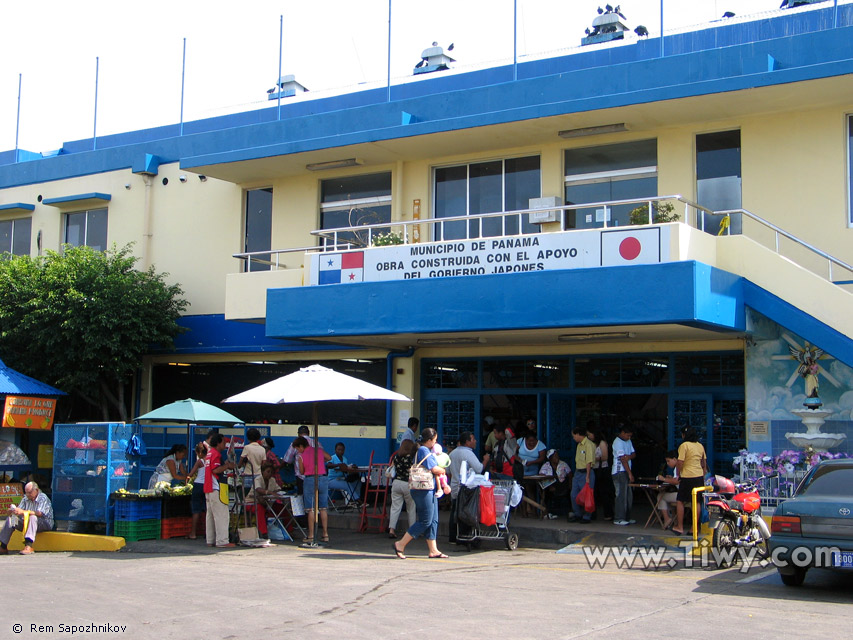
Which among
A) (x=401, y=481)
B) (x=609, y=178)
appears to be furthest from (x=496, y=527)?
(x=609, y=178)

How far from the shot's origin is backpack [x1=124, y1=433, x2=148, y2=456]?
1484 centimetres

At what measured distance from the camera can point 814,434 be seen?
13.7 metres

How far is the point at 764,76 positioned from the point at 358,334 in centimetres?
765

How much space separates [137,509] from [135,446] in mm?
1077

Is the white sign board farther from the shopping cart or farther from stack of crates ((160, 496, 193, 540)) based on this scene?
stack of crates ((160, 496, 193, 540))

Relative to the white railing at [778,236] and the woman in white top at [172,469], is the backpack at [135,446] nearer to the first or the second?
the woman in white top at [172,469]

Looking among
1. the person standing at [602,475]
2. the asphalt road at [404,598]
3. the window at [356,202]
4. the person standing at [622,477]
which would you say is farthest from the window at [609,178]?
the asphalt road at [404,598]

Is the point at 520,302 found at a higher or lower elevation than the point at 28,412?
higher

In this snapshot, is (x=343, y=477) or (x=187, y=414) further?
(x=343, y=477)

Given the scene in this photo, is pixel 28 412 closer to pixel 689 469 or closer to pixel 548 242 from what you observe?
pixel 548 242

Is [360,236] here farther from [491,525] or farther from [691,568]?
[691,568]

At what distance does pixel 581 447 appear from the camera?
51.3 feet

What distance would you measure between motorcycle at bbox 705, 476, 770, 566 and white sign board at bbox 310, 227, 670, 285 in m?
3.72

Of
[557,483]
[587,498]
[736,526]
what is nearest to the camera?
[736,526]
